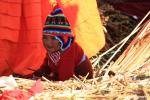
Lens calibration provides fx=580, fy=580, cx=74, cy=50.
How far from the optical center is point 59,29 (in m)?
4.05

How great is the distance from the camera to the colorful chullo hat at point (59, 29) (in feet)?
13.3

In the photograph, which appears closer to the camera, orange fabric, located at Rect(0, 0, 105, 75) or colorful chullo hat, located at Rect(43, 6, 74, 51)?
colorful chullo hat, located at Rect(43, 6, 74, 51)

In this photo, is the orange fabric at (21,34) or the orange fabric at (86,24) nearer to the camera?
the orange fabric at (21,34)

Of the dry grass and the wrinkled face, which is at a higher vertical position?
the wrinkled face

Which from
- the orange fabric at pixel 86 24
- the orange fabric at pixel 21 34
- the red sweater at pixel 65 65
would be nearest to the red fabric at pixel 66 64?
the red sweater at pixel 65 65

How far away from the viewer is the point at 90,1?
537 centimetres

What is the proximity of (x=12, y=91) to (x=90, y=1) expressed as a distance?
226 centimetres

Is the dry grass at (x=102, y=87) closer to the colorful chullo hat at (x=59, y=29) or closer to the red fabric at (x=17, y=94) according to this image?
the red fabric at (x=17, y=94)

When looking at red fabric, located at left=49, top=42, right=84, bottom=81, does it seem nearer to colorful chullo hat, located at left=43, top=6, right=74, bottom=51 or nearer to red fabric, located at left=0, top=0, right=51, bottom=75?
colorful chullo hat, located at left=43, top=6, right=74, bottom=51

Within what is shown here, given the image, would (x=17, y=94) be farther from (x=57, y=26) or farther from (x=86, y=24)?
(x=86, y=24)

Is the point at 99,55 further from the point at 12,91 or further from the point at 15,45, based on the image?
the point at 12,91

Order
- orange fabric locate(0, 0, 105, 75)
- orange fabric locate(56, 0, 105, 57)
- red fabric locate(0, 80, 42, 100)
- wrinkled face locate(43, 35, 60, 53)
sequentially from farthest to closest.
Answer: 1. orange fabric locate(56, 0, 105, 57)
2. orange fabric locate(0, 0, 105, 75)
3. wrinkled face locate(43, 35, 60, 53)
4. red fabric locate(0, 80, 42, 100)

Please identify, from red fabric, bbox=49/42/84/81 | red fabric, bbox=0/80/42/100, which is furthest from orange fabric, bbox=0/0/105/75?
red fabric, bbox=0/80/42/100

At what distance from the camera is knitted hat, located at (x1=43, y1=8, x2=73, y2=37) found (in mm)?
4051
